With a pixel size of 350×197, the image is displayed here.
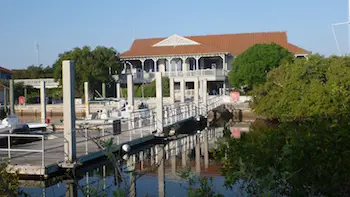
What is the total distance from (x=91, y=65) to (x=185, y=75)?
9.46 meters

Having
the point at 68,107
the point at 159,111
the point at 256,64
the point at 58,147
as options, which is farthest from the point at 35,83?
the point at 68,107

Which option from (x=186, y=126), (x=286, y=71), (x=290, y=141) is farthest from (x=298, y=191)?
(x=286, y=71)

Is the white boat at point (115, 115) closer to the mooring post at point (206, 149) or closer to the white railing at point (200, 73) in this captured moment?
the mooring post at point (206, 149)

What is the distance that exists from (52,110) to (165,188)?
107ft

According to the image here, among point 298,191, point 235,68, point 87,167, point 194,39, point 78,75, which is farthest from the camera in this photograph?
point 194,39

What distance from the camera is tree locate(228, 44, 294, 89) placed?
40.9 m

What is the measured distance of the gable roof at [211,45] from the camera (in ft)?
161

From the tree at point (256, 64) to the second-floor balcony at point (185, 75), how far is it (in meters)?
4.14

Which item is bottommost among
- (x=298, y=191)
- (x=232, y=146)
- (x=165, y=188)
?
(x=165, y=188)

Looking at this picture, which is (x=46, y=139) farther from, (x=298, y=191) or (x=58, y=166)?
(x=298, y=191)

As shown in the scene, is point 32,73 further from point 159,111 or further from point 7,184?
point 7,184

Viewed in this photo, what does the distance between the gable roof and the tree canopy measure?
1725 cm

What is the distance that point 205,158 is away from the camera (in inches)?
683

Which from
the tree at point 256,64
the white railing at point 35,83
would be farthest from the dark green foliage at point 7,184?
the white railing at point 35,83
